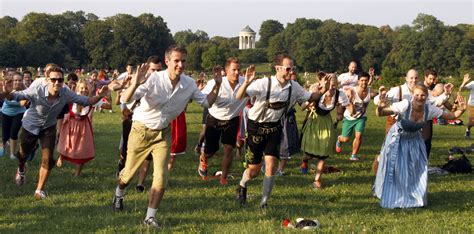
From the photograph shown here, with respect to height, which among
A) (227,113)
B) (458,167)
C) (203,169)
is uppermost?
(227,113)

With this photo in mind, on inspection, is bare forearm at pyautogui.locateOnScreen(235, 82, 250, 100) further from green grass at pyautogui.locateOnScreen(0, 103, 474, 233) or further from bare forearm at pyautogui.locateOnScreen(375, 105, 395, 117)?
bare forearm at pyautogui.locateOnScreen(375, 105, 395, 117)

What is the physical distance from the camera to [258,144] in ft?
26.8

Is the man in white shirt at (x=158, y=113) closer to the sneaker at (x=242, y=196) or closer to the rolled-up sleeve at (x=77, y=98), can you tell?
the rolled-up sleeve at (x=77, y=98)

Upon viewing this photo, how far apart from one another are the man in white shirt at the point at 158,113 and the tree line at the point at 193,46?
3129 inches

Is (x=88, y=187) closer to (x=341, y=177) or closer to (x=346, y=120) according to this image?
(x=341, y=177)

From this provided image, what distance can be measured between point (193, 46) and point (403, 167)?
304 feet

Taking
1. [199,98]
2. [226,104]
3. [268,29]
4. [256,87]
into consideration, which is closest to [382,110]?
[256,87]

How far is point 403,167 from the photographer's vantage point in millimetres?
8609

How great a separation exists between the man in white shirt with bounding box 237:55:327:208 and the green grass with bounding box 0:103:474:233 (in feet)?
2.13

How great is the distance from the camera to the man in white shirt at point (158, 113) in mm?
7066

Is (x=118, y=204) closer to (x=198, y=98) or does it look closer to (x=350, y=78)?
(x=198, y=98)

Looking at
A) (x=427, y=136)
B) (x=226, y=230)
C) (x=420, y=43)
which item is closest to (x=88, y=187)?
(x=226, y=230)

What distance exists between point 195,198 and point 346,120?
16.8ft

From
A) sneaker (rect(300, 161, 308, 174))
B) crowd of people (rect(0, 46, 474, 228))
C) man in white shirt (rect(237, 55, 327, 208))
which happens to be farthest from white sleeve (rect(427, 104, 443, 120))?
sneaker (rect(300, 161, 308, 174))
